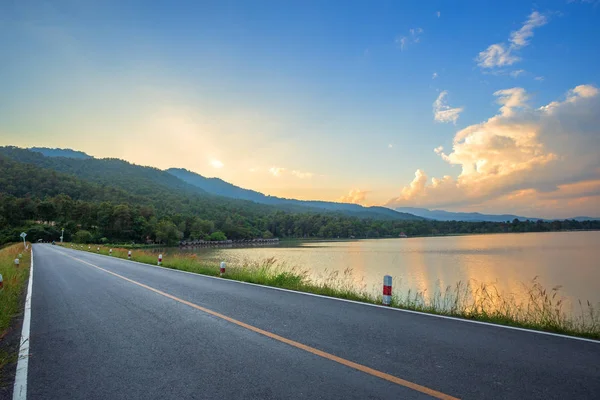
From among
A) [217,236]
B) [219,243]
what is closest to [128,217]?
[217,236]

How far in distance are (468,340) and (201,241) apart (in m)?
125

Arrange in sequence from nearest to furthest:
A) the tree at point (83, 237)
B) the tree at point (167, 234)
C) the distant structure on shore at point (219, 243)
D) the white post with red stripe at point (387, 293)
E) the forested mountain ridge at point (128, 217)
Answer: the white post with red stripe at point (387, 293), the tree at point (83, 237), the tree at point (167, 234), the forested mountain ridge at point (128, 217), the distant structure on shore at point (219, 243)

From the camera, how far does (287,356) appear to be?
446cm

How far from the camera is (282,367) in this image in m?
4.07

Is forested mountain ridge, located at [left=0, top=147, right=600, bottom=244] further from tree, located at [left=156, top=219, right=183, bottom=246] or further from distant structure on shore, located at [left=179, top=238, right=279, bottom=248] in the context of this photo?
distant structure on shore, located at [left=179, top=238, right=279, bottom=248]

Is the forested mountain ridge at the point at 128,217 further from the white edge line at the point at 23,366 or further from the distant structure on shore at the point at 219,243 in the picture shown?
the white edge line at the point at 23,366

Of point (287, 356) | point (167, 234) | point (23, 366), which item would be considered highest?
point (287, 356)

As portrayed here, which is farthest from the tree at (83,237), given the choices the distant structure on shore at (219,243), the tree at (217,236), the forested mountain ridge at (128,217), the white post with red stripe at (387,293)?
the white post with red stripe at (387,293)

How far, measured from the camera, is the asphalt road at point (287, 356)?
3521mm

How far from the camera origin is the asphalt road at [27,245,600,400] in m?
3.52

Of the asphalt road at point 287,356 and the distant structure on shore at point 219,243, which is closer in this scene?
the asphalt road at point 287,356

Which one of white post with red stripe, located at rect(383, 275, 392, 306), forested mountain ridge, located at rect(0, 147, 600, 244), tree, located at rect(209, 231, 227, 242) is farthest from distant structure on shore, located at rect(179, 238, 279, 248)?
white post with red stripe, located at rect(383, 275, 392, 306)

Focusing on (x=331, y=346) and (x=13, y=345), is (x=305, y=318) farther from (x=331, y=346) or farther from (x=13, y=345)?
(x=13, y=345)

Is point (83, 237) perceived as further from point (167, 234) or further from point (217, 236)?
point (217, 236)
